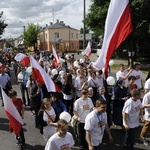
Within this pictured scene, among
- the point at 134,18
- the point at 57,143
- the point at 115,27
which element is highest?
the point at 134,18

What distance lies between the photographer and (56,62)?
1374 centimetres

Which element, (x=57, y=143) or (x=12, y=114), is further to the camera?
(x=12, y=114)

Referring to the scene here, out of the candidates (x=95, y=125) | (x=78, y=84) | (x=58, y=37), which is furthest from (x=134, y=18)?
(x=58, y=37)

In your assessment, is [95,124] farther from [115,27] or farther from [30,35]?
[30,35]

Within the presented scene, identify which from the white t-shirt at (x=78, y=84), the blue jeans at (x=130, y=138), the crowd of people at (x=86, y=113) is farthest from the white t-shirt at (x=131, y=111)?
the white t-shirt at (x=78, y=84)

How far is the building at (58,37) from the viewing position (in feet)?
243

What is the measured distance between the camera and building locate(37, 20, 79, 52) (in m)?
74.2

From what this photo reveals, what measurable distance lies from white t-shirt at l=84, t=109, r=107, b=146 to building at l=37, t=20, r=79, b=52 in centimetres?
6658

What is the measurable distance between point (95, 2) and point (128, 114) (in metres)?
21.6

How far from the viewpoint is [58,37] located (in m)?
75.1

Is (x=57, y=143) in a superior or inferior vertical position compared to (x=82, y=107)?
inferior

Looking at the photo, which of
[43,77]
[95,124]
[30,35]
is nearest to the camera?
[95,124]

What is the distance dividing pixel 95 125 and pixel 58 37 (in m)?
71.5

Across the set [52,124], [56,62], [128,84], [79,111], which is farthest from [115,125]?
[56,62]
